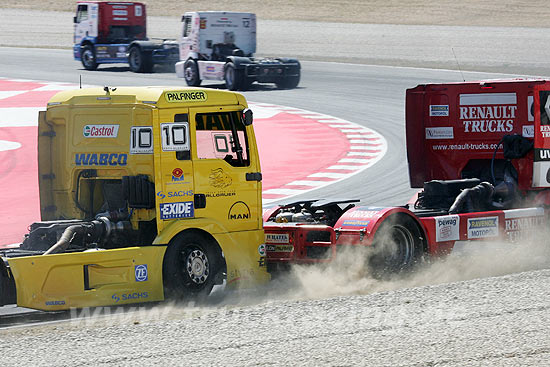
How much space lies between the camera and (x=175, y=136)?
10.4 metres

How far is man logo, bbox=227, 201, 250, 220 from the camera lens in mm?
10828

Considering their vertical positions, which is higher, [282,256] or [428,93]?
[428,93]

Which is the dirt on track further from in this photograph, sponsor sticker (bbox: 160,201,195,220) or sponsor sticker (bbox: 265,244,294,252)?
sponsor sticker (bbox: 160,201,195,220)

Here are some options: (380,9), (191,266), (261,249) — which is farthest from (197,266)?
(380,9)

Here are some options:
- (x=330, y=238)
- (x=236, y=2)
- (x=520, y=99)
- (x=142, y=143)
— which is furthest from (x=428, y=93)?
(x=236, y=2)

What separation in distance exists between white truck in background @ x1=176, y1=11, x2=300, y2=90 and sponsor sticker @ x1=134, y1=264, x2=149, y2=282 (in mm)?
20999

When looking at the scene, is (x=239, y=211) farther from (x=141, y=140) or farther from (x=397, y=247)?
(x=397, y=247)

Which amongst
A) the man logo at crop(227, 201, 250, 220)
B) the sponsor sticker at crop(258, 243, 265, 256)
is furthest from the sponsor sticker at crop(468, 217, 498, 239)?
the man logo at crop(227, 201, 250, 220)

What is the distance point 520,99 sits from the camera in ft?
42.1

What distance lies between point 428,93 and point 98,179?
4804 mm

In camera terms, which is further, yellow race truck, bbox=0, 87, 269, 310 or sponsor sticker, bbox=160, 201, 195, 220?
sponsor sticker, bbox=160, 201, 195, 220

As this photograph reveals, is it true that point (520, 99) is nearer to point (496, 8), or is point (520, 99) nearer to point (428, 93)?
point (428, 93)

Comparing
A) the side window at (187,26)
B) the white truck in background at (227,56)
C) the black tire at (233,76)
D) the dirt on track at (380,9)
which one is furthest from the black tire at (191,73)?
the dirt on track at (380,9)

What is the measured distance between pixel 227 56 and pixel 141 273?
22.3 m
